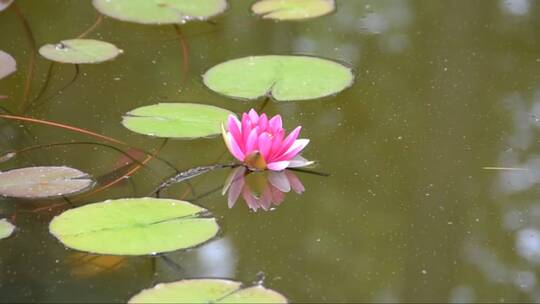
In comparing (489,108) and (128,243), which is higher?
(128,243)

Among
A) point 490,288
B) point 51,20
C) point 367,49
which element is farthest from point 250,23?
point 490,288

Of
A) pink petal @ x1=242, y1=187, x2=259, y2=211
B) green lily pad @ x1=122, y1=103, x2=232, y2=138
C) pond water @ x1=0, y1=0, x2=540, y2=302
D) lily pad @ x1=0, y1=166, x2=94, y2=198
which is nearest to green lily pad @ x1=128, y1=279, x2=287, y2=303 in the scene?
pond water @ x1=0, y1=0, x2=540, y2=302

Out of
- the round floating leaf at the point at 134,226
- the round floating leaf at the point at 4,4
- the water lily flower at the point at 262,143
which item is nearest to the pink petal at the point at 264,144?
the water lily flower at the point at 262,143

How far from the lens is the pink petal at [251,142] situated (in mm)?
1725

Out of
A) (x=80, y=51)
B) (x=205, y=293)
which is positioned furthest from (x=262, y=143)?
(x=80, y=51)

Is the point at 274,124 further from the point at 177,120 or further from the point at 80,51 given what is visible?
the point at 80,51

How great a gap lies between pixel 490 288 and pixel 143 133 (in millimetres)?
733

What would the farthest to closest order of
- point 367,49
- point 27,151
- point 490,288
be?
point 367,49
point 27,151
point 490,288

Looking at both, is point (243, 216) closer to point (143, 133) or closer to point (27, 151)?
point (143, 133)

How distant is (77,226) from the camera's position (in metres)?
1.59

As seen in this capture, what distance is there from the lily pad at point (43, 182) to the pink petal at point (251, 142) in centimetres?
28

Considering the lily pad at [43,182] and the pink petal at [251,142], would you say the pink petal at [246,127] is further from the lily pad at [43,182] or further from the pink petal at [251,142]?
the lily pad at [43,182]

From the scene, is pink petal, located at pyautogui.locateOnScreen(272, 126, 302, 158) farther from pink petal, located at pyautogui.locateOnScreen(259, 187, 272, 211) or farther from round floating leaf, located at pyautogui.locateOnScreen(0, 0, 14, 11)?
round floating leaf, located at pyautogui.locateOnScreen(0, 0, 14, 11)

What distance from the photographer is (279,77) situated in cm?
211
